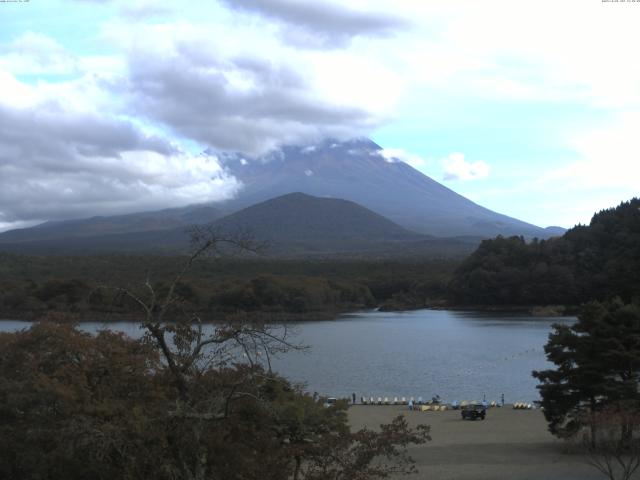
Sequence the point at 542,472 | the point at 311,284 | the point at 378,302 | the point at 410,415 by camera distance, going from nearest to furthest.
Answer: the point at 542,472 → the point at 410,415 → the point at 311,284 → the point at 378,302

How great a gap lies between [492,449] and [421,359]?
63.5 feet

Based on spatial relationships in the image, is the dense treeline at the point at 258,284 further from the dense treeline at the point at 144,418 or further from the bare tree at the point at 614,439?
the dense treeline at the point at 144,418

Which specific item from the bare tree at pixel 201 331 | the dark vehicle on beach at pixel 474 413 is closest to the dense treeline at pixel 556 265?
the dark vehicle on beach at pixel 474 413

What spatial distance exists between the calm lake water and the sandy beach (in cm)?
372

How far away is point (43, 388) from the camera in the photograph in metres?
6.95

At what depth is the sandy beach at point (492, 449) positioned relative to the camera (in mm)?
12914

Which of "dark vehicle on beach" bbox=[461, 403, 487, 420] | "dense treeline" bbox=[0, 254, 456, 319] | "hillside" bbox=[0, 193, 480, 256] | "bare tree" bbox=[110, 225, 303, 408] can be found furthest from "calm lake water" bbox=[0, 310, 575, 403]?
"hillside" bbox=[0, 193, 480, 256]

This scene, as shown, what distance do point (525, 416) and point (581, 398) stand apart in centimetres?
647

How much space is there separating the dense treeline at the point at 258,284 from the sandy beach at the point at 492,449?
81.4 ft

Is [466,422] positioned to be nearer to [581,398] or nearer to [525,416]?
[525,416]

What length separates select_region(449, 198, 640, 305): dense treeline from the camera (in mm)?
60812

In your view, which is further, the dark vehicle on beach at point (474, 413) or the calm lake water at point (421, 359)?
the calm lake water at point (421, 359)

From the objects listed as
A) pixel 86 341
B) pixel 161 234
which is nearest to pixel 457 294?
pixel 86 341

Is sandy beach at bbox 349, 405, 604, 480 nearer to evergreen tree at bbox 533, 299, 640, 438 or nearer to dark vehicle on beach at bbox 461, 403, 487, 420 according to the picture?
dark vehicle on beach at bbox 461, 403, 487, 420
